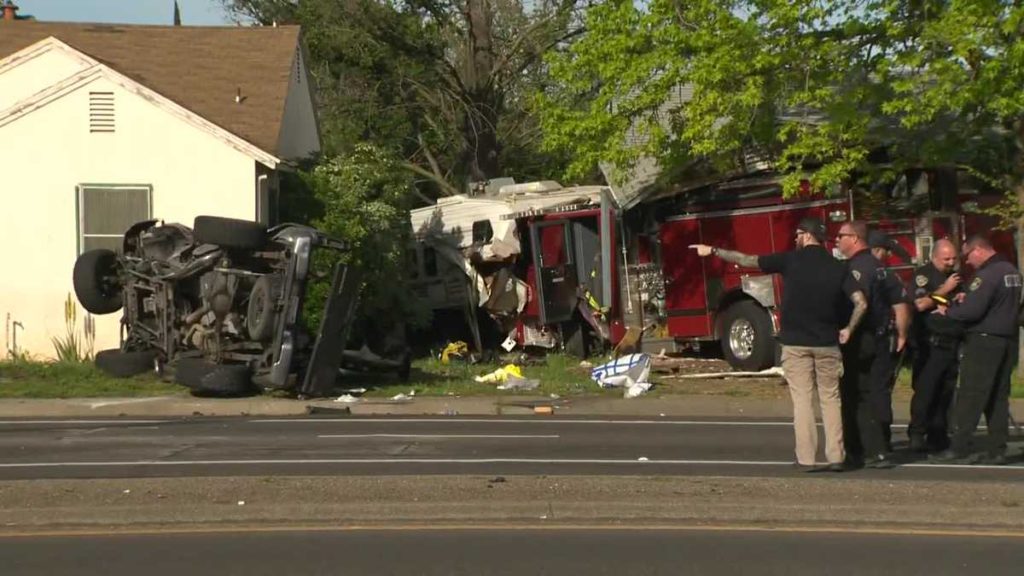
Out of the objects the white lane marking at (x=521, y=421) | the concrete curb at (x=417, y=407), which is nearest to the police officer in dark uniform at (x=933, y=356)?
the white lane marking at (x=521, y=421)

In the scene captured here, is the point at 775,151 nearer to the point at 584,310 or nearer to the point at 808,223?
the point at 584,310

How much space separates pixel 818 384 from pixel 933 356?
1.84 m

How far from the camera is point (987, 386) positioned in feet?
35.3

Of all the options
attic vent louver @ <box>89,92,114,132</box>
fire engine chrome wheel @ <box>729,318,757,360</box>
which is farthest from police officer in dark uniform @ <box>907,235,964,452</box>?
attic vent louver @ <box>89,92,114,132</box>

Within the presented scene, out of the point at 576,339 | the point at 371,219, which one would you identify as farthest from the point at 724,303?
the point at 371,219

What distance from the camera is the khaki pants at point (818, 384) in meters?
9.91

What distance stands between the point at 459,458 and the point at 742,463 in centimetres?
233

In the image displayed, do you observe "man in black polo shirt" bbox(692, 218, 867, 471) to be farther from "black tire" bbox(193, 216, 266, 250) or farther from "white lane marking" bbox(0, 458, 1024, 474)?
"black tire" bbox(193, 216, 266, 250)

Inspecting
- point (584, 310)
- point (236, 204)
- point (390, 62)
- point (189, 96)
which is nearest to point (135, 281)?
point (236, 204)

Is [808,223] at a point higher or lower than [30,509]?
higher

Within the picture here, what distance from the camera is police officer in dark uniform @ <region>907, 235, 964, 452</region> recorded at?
11.3 meters

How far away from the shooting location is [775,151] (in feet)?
67.2

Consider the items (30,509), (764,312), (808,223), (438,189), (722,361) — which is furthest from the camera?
(438,189)

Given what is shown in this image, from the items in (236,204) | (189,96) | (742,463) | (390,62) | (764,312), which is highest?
(390,62)
